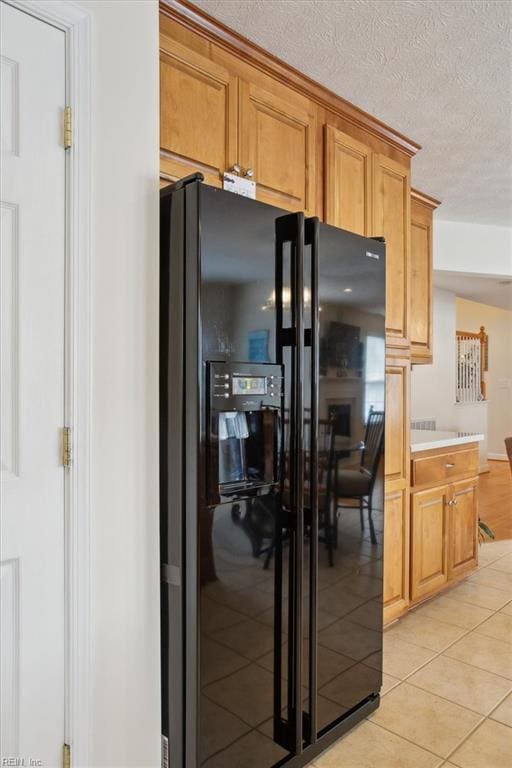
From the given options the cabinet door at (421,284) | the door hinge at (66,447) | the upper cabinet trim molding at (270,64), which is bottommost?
the door hinge at (66,447)

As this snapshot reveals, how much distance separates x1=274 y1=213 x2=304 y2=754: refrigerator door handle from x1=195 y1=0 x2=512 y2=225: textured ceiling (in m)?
0.79

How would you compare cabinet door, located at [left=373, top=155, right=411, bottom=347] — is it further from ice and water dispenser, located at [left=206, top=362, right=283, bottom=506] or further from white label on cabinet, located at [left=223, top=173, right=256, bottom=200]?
ice and water dispenser, located at [left=206, top=362, right=283, bottom=506]

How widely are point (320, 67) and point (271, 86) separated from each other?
228 millimetres

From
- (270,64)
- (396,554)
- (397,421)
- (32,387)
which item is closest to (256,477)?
(32,387)

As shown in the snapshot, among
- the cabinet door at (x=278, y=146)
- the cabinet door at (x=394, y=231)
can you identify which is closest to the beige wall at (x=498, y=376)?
the cabinet door at (x=394, y=231)

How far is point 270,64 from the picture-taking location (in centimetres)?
203

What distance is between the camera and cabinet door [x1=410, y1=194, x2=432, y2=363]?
11.0ft

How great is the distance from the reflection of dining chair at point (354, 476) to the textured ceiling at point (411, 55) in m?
1.37

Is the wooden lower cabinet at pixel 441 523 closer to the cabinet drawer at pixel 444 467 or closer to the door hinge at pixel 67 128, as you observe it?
the cabinet drawer at pixel 444 467

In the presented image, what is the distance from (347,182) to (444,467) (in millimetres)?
1716

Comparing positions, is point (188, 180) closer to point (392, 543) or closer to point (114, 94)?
point (114, 94)

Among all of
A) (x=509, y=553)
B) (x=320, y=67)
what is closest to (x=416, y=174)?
(x=320, y=67)

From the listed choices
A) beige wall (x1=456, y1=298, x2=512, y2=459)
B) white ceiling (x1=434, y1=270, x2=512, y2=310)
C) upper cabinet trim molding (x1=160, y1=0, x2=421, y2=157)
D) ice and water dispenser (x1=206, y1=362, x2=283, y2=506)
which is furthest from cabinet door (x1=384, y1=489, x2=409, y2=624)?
beige wall (x1=456, y1=298, x2=512, y2=459)

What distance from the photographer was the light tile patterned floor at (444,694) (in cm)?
184
